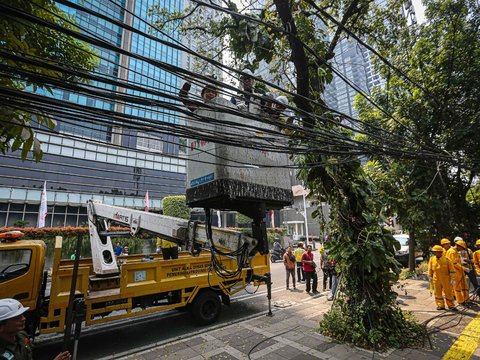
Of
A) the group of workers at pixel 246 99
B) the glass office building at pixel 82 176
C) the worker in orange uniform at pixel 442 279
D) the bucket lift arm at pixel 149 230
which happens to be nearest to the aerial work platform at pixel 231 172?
the group of workers at pixel 246 99

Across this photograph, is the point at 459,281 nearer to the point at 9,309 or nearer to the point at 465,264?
the point at 465,264

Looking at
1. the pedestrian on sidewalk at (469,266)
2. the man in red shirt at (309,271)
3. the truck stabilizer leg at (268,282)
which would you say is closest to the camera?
the truck stabilizer leg at (268,282)

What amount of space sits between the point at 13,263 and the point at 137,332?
2.97m

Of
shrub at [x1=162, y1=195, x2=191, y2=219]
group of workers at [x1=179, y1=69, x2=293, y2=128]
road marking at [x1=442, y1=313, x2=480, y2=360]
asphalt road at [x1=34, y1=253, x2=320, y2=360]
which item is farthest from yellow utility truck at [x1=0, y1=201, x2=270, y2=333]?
shrub at [x1=162, y1=195, x2=191, y2=219]

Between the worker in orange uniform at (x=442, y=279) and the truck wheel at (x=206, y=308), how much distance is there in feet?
18.8

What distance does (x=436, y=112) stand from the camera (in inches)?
407

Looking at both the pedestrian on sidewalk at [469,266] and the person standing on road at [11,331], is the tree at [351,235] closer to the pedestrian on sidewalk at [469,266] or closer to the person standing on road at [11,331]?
the pedestrian on sidewalk at [469,266]

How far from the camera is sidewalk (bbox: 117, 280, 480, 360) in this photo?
467cm

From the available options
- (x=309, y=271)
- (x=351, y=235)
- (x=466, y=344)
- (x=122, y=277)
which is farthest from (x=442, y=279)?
(x=122, y=277)

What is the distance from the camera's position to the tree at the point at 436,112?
31.2ft

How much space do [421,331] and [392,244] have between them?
1868mm

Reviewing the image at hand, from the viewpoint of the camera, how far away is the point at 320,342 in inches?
204

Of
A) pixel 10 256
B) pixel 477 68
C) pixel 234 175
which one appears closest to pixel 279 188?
pixel 234 175

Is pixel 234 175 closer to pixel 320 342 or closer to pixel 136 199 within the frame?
pixel 320 342
